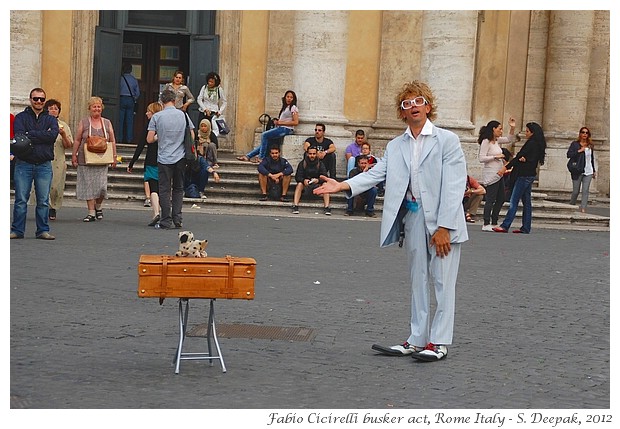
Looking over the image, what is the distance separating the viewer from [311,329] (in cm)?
938

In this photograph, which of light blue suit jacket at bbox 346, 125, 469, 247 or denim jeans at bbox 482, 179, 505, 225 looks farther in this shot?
denim jeans at bbox 482, 179, 505, 225

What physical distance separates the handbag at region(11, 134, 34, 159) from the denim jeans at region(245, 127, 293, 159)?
829cm

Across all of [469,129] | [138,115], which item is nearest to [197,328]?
[469,129]

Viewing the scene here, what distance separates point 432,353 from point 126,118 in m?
17.4

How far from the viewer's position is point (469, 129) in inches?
883

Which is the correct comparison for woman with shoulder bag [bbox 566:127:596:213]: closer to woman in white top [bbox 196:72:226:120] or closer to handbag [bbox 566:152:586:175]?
handbag [bbox 566:152:586:175]

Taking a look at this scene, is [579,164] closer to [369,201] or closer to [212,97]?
[369,201]

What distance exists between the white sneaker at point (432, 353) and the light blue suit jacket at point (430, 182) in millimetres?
711

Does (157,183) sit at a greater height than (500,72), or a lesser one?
lesser

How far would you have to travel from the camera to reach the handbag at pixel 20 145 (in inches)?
532

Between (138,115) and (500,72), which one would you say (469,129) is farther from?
(138,115)

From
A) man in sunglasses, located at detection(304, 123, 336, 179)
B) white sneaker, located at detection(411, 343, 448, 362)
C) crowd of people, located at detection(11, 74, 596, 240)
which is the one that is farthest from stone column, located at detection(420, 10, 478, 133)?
white sneaker, located at detection(411, 343, 448, 362)

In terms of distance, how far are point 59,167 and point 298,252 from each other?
418 centimetres

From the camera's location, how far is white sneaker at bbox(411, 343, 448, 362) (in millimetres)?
8227
